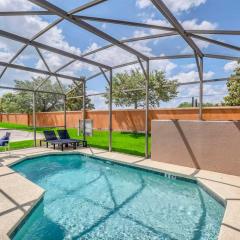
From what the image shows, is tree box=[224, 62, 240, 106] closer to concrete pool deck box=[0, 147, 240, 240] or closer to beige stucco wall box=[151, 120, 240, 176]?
beige stucco wall box=[151, 120, 240, 176]

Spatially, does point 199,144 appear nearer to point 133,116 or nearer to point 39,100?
point 133,116

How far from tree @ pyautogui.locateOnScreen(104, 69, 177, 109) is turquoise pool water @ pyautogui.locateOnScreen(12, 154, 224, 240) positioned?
14.5 metres

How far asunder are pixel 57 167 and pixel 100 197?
378 cm

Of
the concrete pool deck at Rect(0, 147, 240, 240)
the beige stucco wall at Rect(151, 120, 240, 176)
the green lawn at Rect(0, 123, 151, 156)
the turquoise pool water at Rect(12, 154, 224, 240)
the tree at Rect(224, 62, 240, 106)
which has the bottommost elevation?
the turquoise pool water at Rect(12, 154, 224, 240)

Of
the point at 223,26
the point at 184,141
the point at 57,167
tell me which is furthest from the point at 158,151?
the point at 223,26

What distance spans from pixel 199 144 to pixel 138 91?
14646 millimetres

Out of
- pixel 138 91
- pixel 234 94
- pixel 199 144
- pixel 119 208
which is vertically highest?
pixel 138 91

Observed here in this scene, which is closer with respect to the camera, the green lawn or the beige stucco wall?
the beige stucco wall

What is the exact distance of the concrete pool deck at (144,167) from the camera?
3766 mm

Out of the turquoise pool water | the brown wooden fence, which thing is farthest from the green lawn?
the turquoise pool water

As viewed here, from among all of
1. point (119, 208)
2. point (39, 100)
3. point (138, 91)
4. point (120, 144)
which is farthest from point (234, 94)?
point (39, 100)

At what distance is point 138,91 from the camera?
2181cm

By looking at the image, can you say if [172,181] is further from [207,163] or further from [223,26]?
[223,26]

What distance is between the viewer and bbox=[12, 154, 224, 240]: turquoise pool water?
4.10 meters
